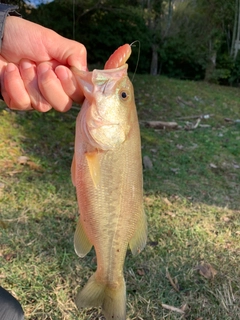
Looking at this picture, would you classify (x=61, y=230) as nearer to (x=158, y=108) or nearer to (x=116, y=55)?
(x=116, y=55)

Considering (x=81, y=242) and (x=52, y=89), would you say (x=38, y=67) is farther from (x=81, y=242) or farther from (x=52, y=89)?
(x=81, y=242)

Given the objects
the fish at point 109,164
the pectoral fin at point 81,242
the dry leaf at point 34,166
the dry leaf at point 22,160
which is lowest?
the dry leaf at point 34,166

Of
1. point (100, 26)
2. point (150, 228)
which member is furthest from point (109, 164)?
point (100, 26)

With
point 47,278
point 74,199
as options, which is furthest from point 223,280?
point 74,199

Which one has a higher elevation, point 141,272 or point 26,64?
point 26,64

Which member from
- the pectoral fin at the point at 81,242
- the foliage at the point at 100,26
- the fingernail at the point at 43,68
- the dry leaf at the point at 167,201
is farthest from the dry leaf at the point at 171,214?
the foliage at the point at 100,26

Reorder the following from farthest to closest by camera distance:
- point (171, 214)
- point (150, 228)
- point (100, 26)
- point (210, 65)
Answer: point (210, 65)
point (100, 26)
point (171, 214)
point (150, 228)

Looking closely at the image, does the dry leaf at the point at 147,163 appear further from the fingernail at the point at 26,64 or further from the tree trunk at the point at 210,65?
the tree trunk at the point at 210,65
